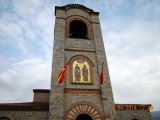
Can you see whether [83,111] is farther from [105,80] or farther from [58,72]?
[58,72]

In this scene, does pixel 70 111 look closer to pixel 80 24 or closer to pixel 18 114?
pixel 18 114

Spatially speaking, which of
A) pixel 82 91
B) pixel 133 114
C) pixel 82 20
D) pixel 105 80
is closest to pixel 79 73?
pixel 82 91

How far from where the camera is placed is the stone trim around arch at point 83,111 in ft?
32.9

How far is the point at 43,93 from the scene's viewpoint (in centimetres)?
1505

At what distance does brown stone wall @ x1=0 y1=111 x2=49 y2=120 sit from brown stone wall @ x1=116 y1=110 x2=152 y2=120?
5.58 m

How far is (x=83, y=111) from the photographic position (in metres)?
10.3

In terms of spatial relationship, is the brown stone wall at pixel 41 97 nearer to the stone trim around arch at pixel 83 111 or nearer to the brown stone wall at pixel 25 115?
the brown stone wall at pixel 25 115

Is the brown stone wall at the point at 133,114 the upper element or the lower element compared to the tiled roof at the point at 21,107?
lower

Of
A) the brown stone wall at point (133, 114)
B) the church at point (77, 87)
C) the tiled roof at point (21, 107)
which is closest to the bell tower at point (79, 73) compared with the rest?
the church at point (77, 87)

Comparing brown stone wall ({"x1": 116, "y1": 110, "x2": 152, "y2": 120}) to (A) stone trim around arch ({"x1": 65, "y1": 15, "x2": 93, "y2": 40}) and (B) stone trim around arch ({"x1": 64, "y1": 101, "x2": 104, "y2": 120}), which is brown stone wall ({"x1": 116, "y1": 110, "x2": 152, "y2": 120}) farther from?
(A) stone trim around arch ({"x1": 65, "y1": 15, "x2": 93, "y2": 40})

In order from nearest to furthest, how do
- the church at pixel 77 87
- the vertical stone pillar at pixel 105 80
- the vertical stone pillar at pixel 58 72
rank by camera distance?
the vertical stone pillar at pixel 58 72 → the church at pixel 77 87 → the vertical stone pillar at pixel 105 80

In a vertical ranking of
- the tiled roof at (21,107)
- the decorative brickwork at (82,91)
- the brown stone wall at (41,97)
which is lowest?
the tiled roof at (21,107)

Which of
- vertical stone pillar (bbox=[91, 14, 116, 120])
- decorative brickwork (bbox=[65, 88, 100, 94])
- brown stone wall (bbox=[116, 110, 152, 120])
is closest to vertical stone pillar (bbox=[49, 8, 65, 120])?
decorative brickwork (bbox=[65, 88, 100, 94])

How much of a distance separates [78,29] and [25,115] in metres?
10.2
